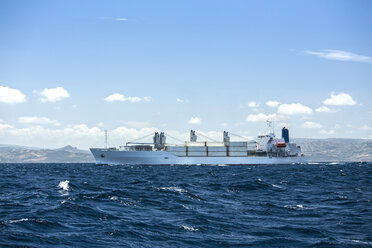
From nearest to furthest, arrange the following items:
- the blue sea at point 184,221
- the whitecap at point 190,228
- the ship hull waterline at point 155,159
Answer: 1. the blue sea at point 184,221
2. the whitecap at point 190,228
3. the ship hull waterline at point 155,159

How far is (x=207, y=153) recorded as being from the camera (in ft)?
514

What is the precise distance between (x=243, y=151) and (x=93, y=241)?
15152cm

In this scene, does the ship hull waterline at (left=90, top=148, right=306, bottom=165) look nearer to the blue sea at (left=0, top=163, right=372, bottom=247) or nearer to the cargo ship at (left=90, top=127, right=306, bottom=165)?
the cargo ship at (left=90, top=127, right=306, bottom=165)

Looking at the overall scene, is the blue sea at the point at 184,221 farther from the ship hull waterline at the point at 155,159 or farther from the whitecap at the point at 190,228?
the ship hull waterline at the point at 155,159

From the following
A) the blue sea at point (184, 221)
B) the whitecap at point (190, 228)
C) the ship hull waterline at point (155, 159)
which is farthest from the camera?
the ship hull waterline at point (155, 159)

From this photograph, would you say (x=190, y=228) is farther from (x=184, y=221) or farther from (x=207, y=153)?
(x=207, y=153)

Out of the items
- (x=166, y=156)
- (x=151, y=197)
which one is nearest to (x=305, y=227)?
(x=151, y=197)

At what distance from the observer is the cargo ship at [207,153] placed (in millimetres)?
142000

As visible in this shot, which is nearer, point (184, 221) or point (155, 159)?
point (184, 221)

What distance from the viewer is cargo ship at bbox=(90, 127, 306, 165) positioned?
142000 mm

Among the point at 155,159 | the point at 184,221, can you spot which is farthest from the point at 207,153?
the point at 184,221

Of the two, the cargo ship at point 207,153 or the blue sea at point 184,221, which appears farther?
the cargo ship at point 207,153

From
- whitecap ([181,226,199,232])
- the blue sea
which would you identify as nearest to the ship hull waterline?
the blue sea

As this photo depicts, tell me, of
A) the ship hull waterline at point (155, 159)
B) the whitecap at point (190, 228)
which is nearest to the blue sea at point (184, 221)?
the whitecap at point (190, 228)
